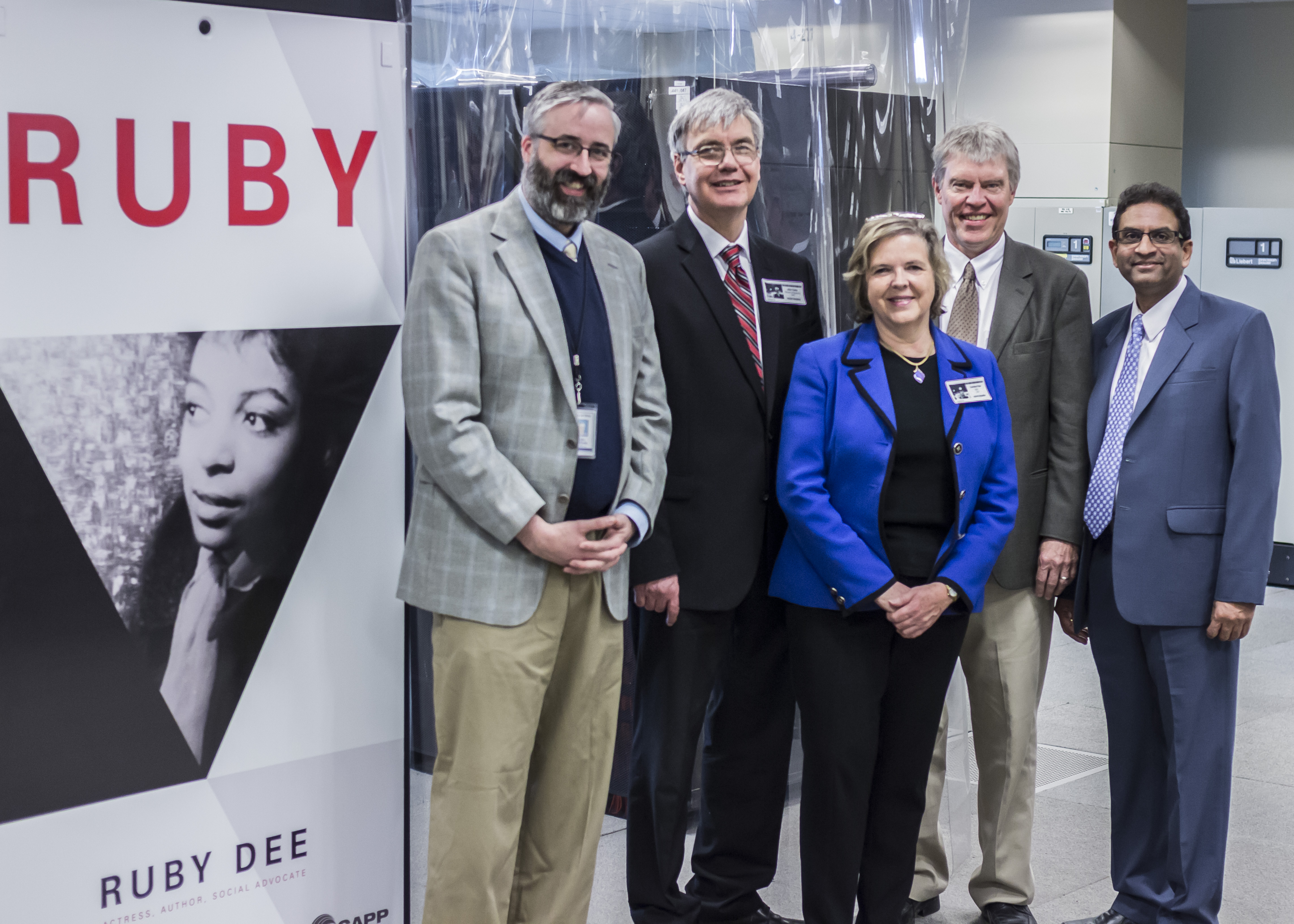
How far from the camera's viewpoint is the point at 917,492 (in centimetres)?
247

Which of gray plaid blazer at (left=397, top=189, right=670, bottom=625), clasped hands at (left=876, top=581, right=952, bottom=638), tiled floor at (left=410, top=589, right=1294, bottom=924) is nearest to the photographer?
gray plaid blazer at (left=397, top=189, right=670, bottom=625)

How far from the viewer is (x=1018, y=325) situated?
283cm

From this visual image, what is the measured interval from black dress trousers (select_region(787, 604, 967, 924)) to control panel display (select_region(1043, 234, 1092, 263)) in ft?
16.8

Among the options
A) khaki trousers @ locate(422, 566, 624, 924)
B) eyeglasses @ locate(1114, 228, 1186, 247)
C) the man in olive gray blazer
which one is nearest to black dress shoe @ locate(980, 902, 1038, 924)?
the man in olive gray blazer

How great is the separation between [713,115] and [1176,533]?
1.24 m

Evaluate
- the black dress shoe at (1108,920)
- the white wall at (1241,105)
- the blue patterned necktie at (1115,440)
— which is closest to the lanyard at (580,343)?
the blue patterned necktie at (1115,440)

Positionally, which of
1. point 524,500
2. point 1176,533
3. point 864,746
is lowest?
point 864,746

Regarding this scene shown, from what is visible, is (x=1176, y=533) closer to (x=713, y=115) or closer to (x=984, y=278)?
(x=984, y=278)

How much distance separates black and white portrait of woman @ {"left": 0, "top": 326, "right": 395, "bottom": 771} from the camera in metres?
2.04

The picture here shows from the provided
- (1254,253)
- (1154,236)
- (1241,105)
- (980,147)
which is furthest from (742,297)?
(1241,105)

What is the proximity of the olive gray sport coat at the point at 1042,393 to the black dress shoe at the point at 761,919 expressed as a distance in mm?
852

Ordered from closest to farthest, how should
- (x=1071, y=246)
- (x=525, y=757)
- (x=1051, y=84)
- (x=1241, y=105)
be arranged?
(x=525, y=757) < (x=1071, y=246) < (x=1051, y=84) < (x=1241, y=105)

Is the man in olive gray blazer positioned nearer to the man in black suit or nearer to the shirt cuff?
the man in black suit

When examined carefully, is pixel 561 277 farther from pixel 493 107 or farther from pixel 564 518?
pixel 493 107
